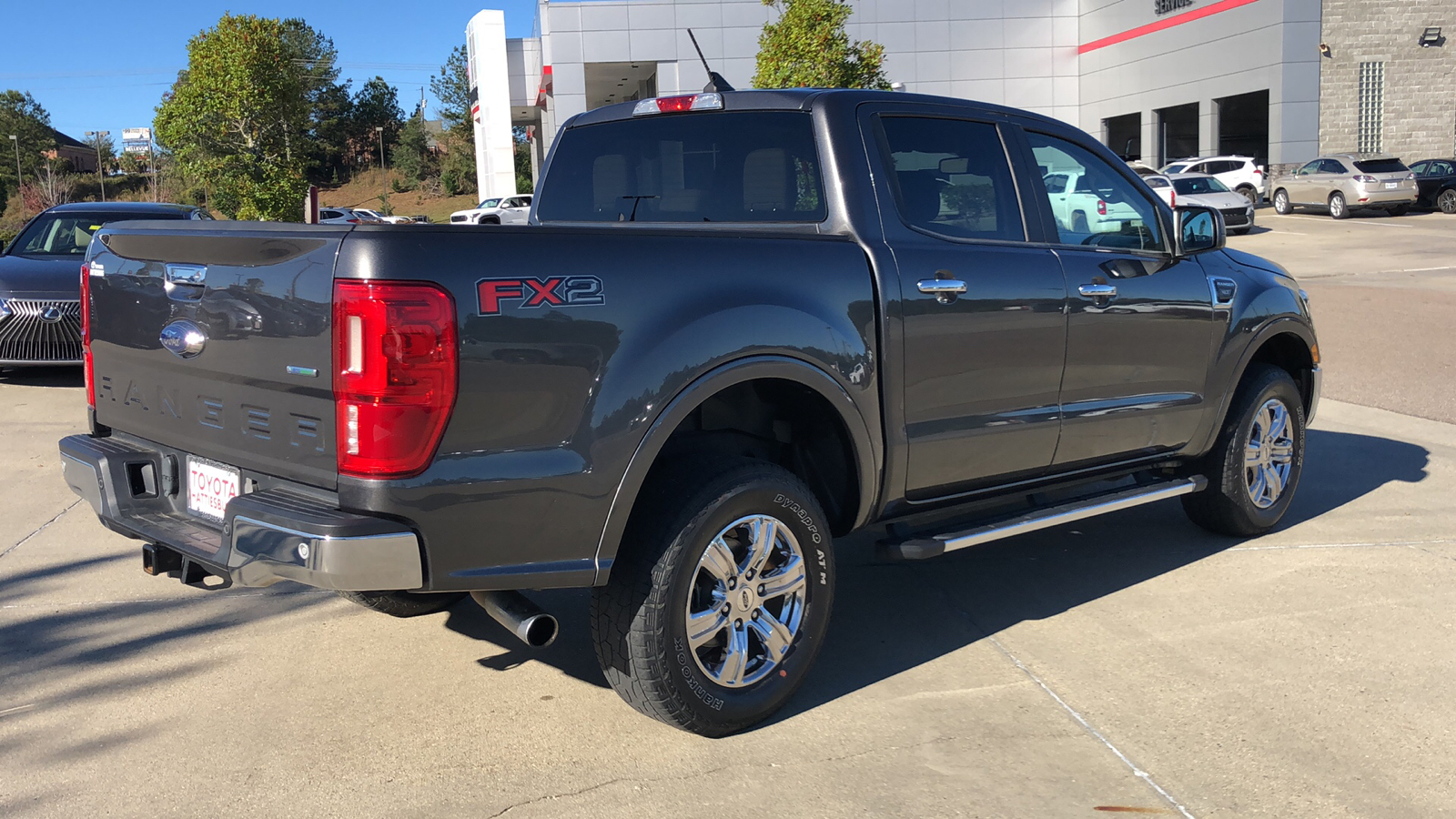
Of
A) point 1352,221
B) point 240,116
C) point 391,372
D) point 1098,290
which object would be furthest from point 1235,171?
point 391,372

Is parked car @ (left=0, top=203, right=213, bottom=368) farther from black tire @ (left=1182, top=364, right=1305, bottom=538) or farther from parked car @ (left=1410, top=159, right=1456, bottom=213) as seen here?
parked car @ (left=1410, top=159, right=1456, bottom=213)

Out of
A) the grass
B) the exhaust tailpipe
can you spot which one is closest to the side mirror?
the exhaust tailpipe

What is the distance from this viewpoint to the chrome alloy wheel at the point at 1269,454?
5.54 meters

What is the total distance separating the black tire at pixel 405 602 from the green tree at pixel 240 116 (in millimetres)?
28599

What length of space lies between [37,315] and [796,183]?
27.5 feet

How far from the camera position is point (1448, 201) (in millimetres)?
31266

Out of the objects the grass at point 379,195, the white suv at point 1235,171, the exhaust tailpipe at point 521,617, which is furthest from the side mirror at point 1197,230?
the grass at point 379,195

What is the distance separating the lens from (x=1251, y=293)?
5.35 metres

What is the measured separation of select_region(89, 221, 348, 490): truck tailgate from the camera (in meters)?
2.93

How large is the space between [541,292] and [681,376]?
48cm

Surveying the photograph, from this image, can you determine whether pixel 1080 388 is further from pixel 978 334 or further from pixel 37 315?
pixel 37 315

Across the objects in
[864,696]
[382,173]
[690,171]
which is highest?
[382,173]

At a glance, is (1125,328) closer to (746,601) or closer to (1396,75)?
(746,601)

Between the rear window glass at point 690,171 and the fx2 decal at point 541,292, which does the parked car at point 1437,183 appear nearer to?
the rear window glass at point 690,171
